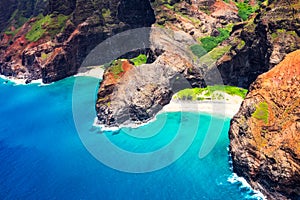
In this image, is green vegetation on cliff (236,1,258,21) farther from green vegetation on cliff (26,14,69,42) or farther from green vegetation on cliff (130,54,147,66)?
green vegetation on cliff (26,14,69,42)

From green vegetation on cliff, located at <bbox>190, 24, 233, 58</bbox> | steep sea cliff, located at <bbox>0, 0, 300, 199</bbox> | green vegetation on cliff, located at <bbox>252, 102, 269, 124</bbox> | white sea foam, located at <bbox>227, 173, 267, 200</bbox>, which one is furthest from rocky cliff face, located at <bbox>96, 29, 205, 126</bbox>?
green vegetation on cliff, located at <bbox>252, 102, 269, 124</bbox>

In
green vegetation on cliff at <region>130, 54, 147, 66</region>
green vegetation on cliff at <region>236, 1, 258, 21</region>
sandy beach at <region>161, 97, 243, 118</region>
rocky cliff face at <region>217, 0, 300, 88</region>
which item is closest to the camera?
rocky cliff face at <region>217, 0, 300, 88</region>

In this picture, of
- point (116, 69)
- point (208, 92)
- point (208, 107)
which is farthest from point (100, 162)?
point (208, 92)

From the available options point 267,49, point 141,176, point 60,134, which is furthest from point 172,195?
point 267,49

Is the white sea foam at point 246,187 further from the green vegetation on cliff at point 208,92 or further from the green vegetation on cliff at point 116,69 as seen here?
the green vegetation on cliff at point 116,69

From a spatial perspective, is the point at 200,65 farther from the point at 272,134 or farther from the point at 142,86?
the point at 272,134

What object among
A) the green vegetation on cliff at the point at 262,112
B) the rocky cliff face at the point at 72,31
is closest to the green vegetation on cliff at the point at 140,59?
the rocky cliff face at the point at 72,31

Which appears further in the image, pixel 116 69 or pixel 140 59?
pixel 140 59
